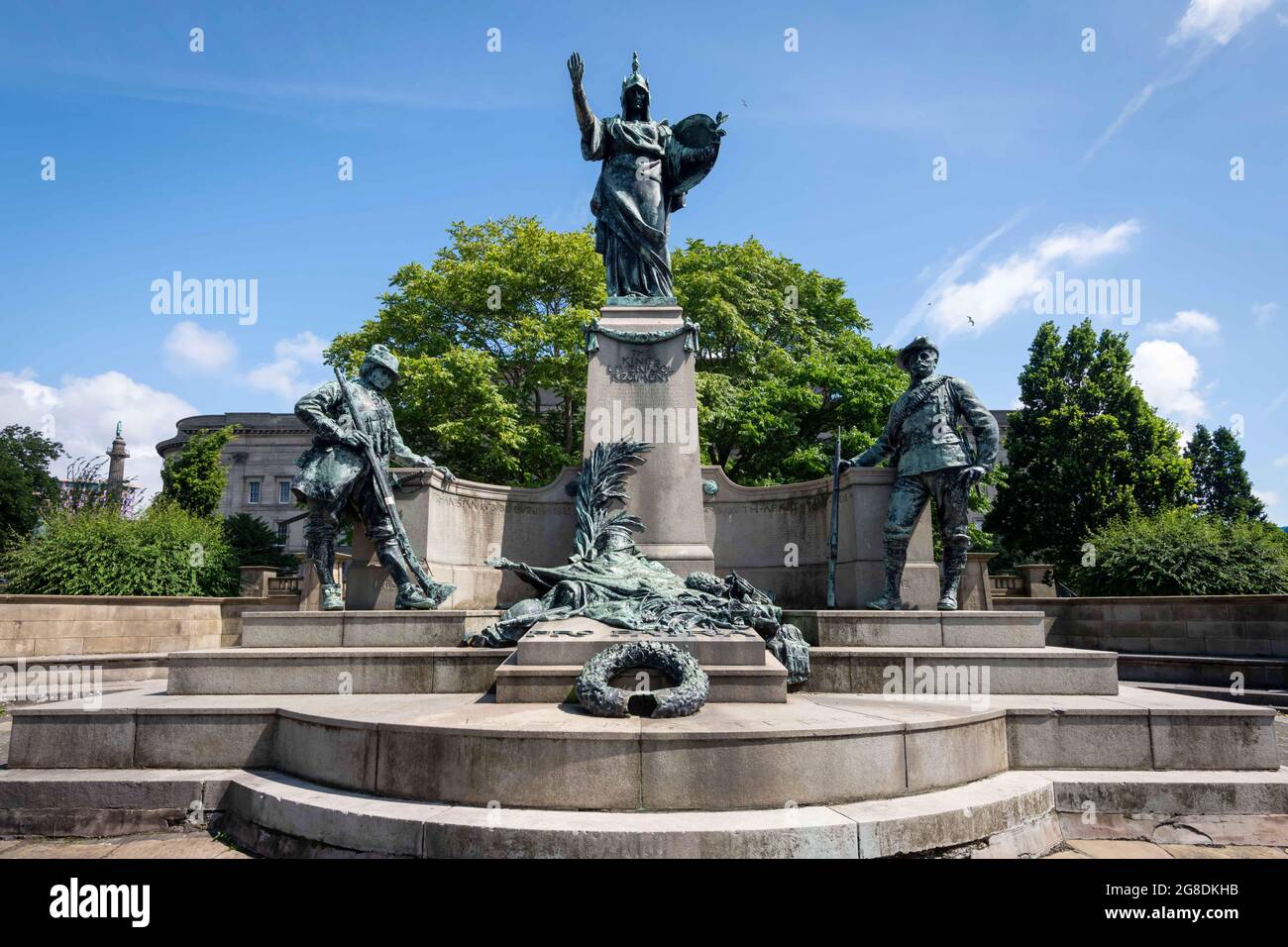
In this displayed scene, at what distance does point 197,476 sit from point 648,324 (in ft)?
89.7

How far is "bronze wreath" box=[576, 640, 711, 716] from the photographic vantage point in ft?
18.8

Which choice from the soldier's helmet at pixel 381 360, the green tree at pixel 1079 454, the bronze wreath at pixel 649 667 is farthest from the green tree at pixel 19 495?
the green tree at pixel 1079 454

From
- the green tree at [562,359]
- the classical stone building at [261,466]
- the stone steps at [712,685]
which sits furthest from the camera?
the classical stone building at [261,466]

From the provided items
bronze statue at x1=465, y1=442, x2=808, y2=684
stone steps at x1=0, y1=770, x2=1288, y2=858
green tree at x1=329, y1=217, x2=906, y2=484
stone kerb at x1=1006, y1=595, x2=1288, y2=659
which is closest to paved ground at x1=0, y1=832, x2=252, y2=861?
stone steps at x1=0, y1=770, x2=1288, y2=858

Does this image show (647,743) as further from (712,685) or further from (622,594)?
(622,594)

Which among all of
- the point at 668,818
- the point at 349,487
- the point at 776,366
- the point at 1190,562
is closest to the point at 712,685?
the point at 668,818

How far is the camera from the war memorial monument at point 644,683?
4.98m

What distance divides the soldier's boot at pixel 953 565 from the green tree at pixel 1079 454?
77.6ft

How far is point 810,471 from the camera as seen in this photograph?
2373 centimetres

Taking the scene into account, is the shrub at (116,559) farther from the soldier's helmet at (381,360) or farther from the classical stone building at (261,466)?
the classical stone building at (261,466)

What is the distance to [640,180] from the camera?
1181cm
